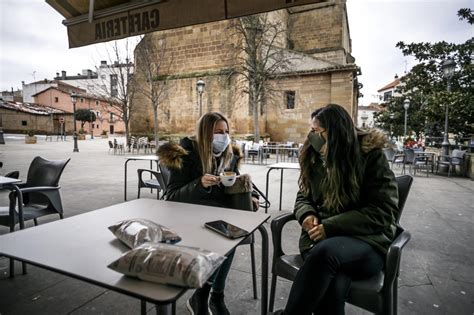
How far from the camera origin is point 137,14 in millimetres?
2711

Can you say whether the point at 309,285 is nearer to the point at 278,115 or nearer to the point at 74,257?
the point at 74,257

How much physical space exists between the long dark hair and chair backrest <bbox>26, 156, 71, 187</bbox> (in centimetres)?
276

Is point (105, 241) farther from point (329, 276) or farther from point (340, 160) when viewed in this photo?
point (340, 160)

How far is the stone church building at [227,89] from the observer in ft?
56.3

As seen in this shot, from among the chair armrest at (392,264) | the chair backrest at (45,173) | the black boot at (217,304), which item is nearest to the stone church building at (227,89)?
the chair backrest at (45,173)

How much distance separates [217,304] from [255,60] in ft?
49.7

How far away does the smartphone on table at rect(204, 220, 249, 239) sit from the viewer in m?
1.26

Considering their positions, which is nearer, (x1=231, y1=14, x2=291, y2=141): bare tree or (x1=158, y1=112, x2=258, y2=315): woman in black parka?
(x1=158, y1=112, x2=258, y2=315): woman in black parka

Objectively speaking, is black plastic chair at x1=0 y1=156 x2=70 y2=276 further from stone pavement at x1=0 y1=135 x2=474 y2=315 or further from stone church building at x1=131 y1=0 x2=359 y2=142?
stone church building at x1=131 y1=0 x2=359 y2=142

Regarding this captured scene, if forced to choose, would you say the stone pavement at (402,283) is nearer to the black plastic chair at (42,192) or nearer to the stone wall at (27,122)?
the black plastic chair at (42,192)

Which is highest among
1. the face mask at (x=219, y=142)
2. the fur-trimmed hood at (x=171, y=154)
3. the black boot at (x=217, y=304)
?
the face mask at (x=219, y=142)

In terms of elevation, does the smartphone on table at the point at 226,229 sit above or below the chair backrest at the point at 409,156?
above

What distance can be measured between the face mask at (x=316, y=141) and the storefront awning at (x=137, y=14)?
106 centimetres

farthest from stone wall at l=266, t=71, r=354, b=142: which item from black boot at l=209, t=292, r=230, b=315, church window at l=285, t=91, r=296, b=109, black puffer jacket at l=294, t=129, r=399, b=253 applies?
black boot at l=209, t=292, r=230, b=315
